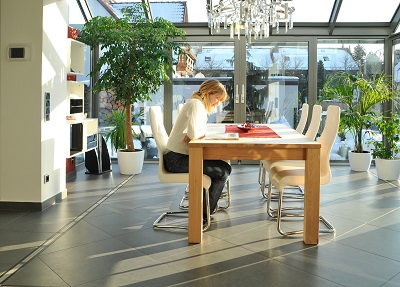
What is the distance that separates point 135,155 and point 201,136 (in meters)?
3.19

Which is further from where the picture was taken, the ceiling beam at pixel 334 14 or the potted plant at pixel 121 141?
the ceiling beam at pixel 334 14

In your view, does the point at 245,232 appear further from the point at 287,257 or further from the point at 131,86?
the point at 131,86

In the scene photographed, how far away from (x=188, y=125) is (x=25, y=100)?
1.77 m

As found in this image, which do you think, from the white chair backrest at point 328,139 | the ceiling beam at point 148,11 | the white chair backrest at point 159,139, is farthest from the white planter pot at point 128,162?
the white chair backrest at point 328,139

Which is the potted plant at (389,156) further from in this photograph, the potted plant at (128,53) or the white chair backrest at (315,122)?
the potted plant at (128,53)

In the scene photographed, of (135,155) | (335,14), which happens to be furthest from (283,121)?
(135,155)

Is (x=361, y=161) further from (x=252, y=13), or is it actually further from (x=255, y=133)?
(x=252, y=13)

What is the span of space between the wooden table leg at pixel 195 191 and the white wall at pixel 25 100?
5.82ft

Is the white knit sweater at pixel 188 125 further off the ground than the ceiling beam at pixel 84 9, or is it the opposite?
the ceiling beam at pixel 84 9

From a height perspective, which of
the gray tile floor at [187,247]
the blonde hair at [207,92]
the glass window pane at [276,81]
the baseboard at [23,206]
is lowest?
the gray tile floor at [187,247]

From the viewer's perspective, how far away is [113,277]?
10.3 ft

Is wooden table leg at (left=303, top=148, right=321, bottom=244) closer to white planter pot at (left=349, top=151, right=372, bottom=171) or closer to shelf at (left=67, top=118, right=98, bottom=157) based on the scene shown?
shelf at (left=67, top=118, right=98, bottom=157)

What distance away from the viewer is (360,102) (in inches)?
303

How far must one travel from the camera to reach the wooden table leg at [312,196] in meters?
3.87
